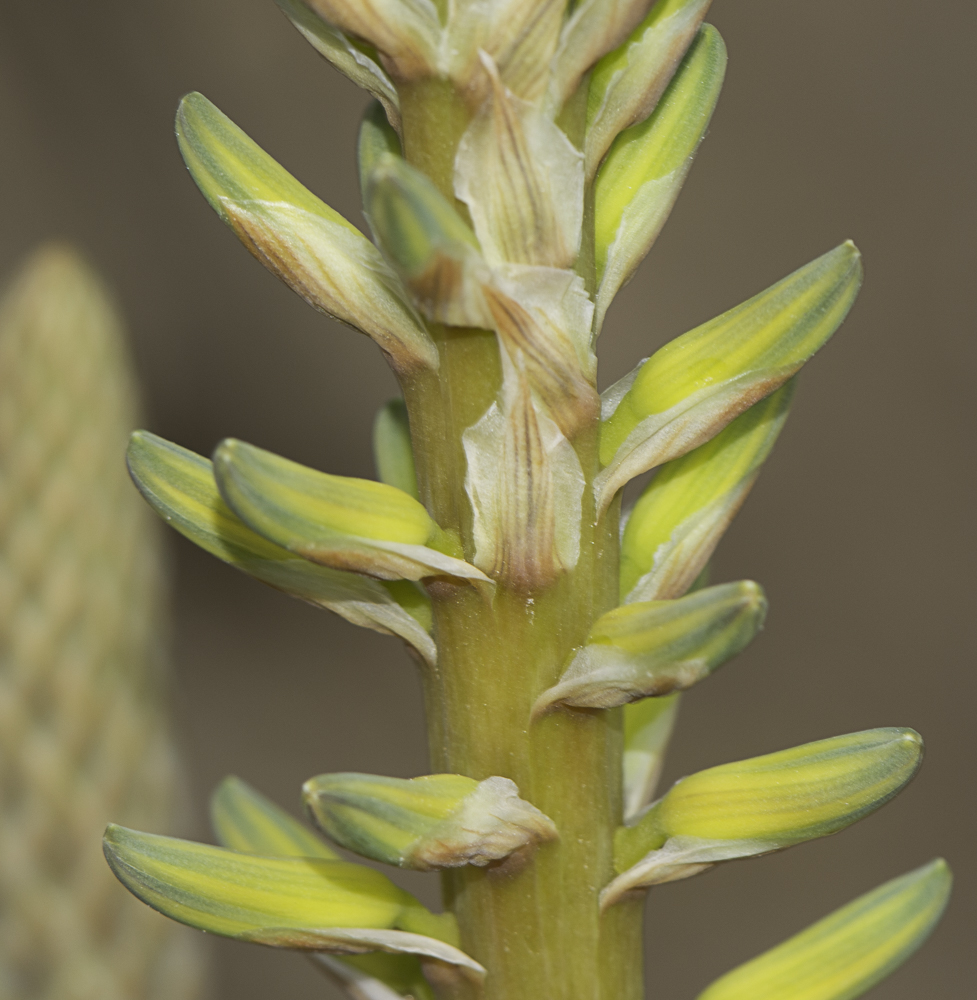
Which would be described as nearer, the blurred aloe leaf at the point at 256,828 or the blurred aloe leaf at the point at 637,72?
the blurred aloe leaf at the point at 637,72

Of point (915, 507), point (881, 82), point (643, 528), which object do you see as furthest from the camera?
point (915, 507)

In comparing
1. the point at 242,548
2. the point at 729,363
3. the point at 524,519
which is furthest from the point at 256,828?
the point at 729,363

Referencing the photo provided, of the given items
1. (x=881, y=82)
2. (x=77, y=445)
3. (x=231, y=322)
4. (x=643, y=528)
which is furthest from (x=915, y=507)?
(x=643, y=528)

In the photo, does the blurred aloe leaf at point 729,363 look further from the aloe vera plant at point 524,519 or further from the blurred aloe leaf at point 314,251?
the blurred aloe leaf at point 314,251

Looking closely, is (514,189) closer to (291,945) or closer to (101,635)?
(291,945)

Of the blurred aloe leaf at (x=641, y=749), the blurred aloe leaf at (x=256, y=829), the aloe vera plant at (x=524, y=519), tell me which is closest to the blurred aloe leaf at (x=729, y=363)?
the aloe vera plant at (x=524, y=519)
